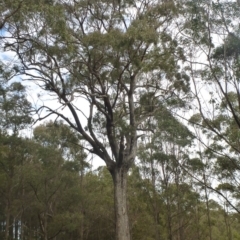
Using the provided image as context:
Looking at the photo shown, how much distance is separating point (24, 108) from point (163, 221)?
12093 mm

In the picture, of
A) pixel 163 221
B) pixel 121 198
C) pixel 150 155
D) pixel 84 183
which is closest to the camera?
pixel 121 198

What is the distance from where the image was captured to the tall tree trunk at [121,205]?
37.4 feet

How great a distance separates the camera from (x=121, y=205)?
466 inches

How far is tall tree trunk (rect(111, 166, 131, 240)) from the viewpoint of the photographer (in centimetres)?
1141

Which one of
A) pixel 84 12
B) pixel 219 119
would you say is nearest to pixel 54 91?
pixel 84 12

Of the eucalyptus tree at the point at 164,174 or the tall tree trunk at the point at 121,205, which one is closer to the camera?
the tall tree trunk at the point at 121,205

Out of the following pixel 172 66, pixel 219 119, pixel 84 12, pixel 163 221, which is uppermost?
pixel 84 12

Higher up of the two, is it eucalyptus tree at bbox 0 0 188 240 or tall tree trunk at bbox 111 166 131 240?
eucalyptus tree at bbox 0 0 188 240

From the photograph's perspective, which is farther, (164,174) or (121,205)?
(164,174)

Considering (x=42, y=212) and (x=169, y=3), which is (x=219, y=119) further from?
(x=42, y=212)

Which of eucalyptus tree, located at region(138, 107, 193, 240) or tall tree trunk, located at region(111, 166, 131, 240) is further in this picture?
eucalyptus tree, located at region(138, 107, 193, 240)

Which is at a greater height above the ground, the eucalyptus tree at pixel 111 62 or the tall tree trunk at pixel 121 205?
the eucalyptus tree at pixel 111 62

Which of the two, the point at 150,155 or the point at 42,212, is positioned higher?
the point at 150,155

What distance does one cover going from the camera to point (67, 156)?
22453 mm
